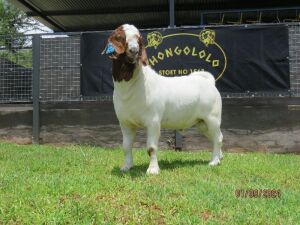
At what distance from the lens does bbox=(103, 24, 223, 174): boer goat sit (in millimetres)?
5703

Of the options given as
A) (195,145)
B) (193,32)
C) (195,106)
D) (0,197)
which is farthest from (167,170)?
(193,32)

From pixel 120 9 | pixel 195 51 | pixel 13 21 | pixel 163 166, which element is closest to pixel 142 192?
pixel 163 166

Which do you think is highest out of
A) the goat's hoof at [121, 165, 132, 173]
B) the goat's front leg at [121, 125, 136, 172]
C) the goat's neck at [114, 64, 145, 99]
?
the goat's neck at [114, 64, 145, 99]

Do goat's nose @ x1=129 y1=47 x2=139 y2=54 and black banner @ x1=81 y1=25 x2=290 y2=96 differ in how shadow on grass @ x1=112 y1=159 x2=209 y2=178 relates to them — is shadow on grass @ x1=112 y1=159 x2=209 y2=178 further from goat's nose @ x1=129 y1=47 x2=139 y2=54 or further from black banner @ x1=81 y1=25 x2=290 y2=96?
black banner @ x1=81 y1=25 x2=290 y2=96

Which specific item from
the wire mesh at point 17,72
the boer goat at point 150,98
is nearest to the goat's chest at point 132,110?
the boer goat at point 150,98

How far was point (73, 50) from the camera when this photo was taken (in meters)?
10.5

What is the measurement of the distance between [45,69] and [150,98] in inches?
208

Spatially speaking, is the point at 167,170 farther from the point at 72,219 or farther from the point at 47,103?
the point at 47,103

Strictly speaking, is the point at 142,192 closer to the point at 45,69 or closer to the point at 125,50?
the point at 125,50

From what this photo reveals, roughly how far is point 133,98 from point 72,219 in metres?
2.33

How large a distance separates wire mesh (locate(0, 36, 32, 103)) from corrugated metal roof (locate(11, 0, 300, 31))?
5531 millimetres
